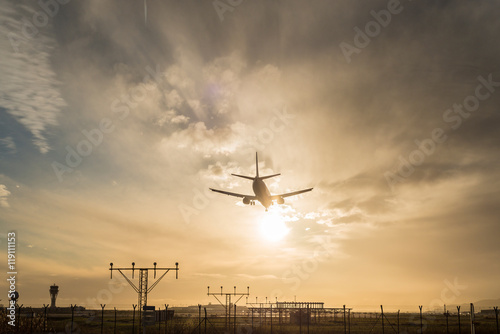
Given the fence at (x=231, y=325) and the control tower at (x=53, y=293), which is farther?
the control tower at (x=53, y=293)

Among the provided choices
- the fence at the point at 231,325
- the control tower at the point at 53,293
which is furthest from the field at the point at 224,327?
the control tower at the point at 53,293

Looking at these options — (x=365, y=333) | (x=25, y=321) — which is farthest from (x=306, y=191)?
(x=25, y=321)

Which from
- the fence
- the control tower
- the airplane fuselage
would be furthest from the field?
the control tower

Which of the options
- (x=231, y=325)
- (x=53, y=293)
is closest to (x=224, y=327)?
(x=231, y=325)

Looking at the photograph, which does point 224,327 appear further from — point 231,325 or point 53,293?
point 53,293

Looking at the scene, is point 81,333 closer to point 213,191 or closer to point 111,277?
point 111,277

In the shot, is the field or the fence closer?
the fence

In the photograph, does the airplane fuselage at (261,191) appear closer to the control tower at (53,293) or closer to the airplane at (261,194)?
the airplane at (261,194)

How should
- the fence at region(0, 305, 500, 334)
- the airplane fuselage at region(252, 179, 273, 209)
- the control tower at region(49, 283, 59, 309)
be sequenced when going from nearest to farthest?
the fence at region(0, 305, 500, 334)
the airplane fuselage at region(252, 179, 273, 209)
the control tower at region(49, 283, 59, 309)

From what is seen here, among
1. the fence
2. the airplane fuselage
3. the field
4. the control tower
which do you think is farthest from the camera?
the control tower

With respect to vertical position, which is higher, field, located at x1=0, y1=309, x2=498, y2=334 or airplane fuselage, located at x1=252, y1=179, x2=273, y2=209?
airplane fuselage, located at x1=252, y1=179, x2=273, y2=209

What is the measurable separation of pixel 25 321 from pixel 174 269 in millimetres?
16124

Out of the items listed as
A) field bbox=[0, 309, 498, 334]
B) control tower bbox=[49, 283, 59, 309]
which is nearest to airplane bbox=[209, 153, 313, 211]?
field bbox=[0, 309, 498, 334]

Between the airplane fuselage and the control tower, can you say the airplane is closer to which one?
the airplane fuselage
